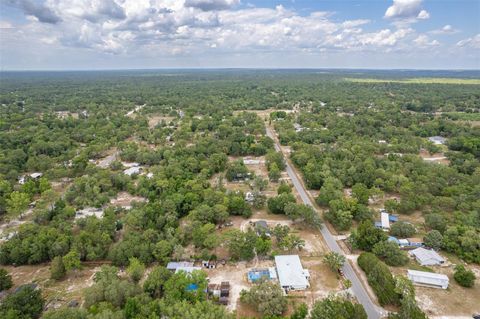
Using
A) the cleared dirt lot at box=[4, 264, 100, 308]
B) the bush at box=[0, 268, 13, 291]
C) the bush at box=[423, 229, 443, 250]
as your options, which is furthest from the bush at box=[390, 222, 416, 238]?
the bush at box=[0, 268, 13, 291]

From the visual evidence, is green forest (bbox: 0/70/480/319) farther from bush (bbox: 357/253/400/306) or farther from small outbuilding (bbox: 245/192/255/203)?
small outbuilding (bbox: 245/192/255/203)

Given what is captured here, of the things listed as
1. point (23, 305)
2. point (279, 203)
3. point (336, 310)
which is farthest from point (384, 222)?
point (23, 305)

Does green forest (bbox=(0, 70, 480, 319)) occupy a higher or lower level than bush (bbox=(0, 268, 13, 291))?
higher

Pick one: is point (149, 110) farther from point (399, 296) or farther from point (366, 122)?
point (399, 296)

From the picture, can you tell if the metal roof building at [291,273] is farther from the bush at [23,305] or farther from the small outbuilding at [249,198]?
the bush at [23,305]

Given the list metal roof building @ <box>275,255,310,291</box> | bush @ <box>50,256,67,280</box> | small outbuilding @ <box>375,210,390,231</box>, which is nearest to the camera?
metal roof building @ <box>275,255,310,291</box>

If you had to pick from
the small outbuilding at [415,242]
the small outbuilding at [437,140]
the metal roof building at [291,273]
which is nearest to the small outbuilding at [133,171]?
the metal roof building at [291,273]

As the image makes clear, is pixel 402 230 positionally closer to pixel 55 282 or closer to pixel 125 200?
pixel 55 282

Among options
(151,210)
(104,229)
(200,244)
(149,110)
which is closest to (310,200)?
(200,244)
